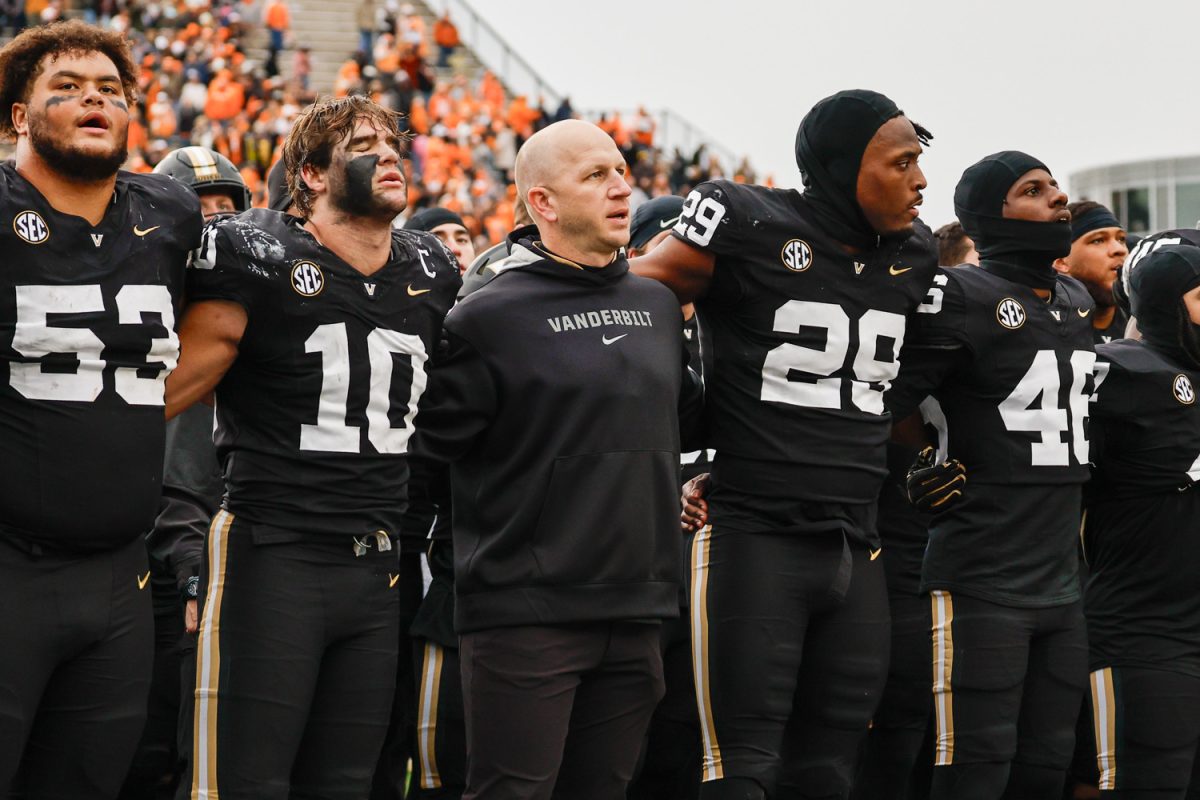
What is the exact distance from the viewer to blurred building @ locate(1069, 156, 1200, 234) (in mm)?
30328

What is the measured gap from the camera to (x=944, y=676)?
15.8 ft

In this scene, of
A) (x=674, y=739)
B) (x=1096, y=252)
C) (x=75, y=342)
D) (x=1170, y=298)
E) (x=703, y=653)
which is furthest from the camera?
(x=1096, y=252)

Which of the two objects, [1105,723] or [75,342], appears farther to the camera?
[1105,723]

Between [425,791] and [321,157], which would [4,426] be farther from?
[425,791]

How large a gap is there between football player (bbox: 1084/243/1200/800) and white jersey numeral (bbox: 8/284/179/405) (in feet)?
10.1

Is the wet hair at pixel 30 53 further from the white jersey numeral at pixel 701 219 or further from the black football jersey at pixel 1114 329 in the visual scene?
the black football jersey at pixel 1114 329

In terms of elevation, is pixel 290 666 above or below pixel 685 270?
below

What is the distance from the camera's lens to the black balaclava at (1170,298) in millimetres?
5281

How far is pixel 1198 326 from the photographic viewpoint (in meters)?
5.30

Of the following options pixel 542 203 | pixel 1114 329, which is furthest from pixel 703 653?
pixel 1114 329

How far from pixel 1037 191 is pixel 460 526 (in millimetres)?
2219

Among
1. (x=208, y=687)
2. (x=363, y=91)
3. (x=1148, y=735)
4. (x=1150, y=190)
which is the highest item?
(x=363, y=91)

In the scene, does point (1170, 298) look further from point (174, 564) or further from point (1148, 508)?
point (174, 564)

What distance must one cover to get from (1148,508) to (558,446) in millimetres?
2297
